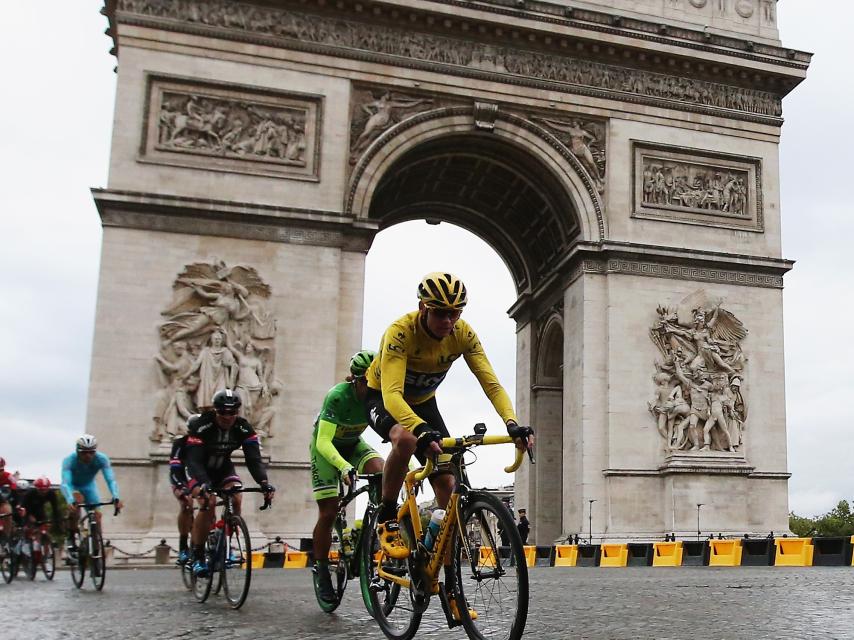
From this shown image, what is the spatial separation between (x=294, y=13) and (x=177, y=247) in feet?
22.2

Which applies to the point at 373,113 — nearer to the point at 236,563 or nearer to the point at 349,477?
the point at 236,563

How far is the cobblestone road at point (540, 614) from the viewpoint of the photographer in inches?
243

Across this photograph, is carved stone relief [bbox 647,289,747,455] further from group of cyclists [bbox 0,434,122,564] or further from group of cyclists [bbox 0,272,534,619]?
group of cyclists [bbox 0,272,534,619]

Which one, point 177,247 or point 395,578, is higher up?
point 177,247

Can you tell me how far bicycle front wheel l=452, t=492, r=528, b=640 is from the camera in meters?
4.77

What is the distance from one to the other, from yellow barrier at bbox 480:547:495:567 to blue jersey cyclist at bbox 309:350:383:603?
2.38 m

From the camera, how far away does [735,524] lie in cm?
2566

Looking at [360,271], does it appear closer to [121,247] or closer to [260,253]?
[260,253]

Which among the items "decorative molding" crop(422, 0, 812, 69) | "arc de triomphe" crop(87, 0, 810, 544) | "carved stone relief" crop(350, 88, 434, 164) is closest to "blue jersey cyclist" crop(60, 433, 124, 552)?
"arc de triomphe" crop(87, 0, 810, 544)

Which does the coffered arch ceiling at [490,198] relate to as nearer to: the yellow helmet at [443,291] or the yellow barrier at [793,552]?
the yellow barrier at [793,552]

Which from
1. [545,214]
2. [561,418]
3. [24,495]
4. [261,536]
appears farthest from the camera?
[561,418]

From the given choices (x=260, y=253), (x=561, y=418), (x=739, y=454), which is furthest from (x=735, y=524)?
(x=260, y=253)

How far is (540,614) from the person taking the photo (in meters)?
7.46

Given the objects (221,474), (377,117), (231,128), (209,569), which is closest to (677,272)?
(377,117)
